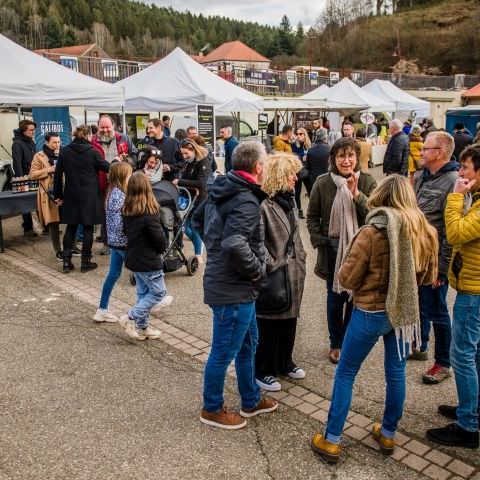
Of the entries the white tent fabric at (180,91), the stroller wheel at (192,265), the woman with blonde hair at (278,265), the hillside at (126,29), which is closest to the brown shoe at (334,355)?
the woman with blonde hair at (278,265)

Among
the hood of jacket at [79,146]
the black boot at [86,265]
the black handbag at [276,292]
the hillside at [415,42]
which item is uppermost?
the hillside at [415,42]

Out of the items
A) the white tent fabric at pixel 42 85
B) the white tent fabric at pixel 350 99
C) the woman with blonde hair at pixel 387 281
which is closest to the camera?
the woman with blonde hair at pixel 387 281

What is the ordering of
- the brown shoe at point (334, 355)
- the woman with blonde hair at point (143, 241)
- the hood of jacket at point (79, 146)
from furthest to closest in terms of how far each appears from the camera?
the hood of jacket at point (79, 146) < the woman with blonde hair at point (143, 241) < the brown shoe at point (334, 355)

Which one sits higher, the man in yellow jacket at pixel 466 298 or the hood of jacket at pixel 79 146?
the hood of jacket at pixel 79 146

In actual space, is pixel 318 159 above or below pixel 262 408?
above

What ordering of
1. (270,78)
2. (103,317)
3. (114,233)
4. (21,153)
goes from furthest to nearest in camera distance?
(270,78) < (21,153) < (103,317) < (114,233)

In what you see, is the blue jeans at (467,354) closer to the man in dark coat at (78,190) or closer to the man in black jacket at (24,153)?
the man in dark coat at (78,190)

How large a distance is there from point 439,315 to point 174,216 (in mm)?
3457

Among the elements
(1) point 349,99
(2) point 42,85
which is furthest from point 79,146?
(1) point 349,99

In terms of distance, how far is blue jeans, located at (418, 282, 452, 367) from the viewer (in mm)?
4102

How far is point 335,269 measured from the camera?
4203mm

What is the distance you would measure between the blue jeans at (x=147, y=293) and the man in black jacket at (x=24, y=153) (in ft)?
16.8

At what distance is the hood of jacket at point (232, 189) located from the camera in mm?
3033

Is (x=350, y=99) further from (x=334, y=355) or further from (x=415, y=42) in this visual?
(x=415, y=42)
